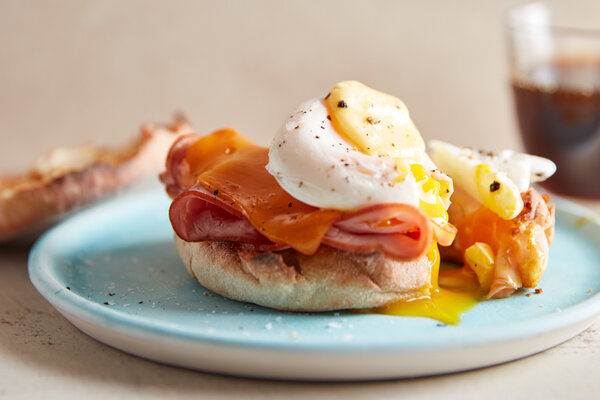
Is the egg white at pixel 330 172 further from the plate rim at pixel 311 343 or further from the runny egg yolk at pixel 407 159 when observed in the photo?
the plate rim at pixel 311 343

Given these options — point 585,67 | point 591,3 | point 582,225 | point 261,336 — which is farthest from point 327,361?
point 591,3

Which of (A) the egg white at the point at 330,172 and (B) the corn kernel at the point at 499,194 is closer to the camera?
(A) the egg white at the point at 330,172

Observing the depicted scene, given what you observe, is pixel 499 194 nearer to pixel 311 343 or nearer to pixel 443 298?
pixel 443 298

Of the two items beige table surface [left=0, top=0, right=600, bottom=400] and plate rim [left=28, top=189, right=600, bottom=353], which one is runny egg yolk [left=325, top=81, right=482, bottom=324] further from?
beige table surface [left=0, top=0, right=600, bottom=400]

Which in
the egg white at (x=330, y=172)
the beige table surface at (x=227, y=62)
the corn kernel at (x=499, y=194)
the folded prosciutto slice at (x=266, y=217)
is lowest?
the beige table surface at (x=227, y=62)

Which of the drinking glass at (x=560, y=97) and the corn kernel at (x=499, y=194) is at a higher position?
the corn kernel at (x=499, y=194)

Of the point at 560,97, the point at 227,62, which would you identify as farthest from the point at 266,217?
the point at 227,62

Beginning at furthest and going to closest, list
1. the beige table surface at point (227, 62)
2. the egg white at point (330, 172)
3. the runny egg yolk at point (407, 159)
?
the beige table surface at point (227, 62)
the runny egg yolk at point (407, 159)
the egg white at point (330, 172)

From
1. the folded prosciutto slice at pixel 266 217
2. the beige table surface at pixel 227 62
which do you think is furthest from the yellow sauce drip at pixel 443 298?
the beige table surface at pixel 227 62

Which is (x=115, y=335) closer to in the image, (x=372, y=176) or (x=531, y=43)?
(x=372, y=176)

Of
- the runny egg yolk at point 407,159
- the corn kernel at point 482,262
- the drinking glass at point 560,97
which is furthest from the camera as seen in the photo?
the drinking glass at point 560,97
